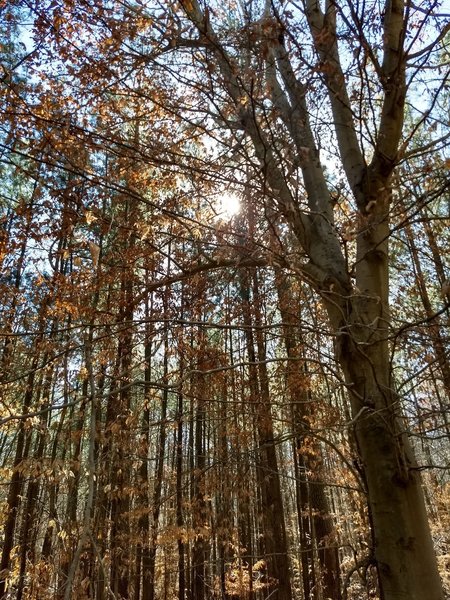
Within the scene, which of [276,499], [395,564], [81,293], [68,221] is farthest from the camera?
[276,499]

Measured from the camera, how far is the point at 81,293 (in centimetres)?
442

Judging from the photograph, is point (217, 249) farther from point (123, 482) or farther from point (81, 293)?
point (123, 482)

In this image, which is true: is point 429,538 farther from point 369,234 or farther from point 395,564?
point 369,234

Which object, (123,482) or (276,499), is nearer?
(123,482)

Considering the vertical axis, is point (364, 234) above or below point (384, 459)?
above

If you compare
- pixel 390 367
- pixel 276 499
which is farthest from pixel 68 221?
pixel 276 499

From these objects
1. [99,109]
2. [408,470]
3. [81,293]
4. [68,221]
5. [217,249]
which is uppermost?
[99,109]

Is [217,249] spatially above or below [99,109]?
below

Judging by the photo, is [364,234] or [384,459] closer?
[384,459]

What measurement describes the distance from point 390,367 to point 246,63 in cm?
251

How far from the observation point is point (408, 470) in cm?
205

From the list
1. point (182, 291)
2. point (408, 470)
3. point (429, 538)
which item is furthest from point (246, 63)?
point (429, 538)

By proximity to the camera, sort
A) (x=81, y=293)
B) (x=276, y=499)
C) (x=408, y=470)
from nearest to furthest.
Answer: (x=408, y=470), (x=81, y=293), (x=276, y=499)

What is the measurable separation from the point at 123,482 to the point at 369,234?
6.79 meters
